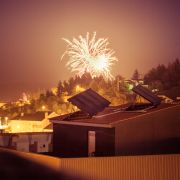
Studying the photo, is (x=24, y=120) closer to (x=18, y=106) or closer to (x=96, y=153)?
(x=18, y=106)

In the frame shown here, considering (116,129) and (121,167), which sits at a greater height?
(116,129)

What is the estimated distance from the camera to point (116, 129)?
14594 millimetres

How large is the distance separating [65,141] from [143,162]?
5.76m

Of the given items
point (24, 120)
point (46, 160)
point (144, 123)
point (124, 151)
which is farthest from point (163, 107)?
point (24, 120)

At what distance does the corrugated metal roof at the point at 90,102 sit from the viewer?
16516 mm

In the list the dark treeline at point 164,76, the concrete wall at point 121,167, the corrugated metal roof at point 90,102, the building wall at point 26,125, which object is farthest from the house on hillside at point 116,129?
the dark treeline at point 164,76

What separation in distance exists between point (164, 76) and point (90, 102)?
45029 millimetres

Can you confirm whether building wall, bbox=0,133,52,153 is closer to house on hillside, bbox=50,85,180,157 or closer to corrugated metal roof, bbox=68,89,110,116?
house on hillside, bbox=50,85,180,157

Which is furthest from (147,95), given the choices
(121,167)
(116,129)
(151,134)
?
(121,167)

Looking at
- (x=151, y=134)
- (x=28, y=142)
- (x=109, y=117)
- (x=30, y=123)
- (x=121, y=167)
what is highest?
(x=30, y=123)

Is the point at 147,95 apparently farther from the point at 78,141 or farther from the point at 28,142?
the point at 28,142

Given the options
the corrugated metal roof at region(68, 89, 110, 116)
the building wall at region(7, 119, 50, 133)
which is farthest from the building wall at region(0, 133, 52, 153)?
the building wall at region(7, 119, 50, 133)

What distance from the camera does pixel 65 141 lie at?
1716cm

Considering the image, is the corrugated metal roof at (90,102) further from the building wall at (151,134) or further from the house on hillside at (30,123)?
the house on hillside at (30,123)
